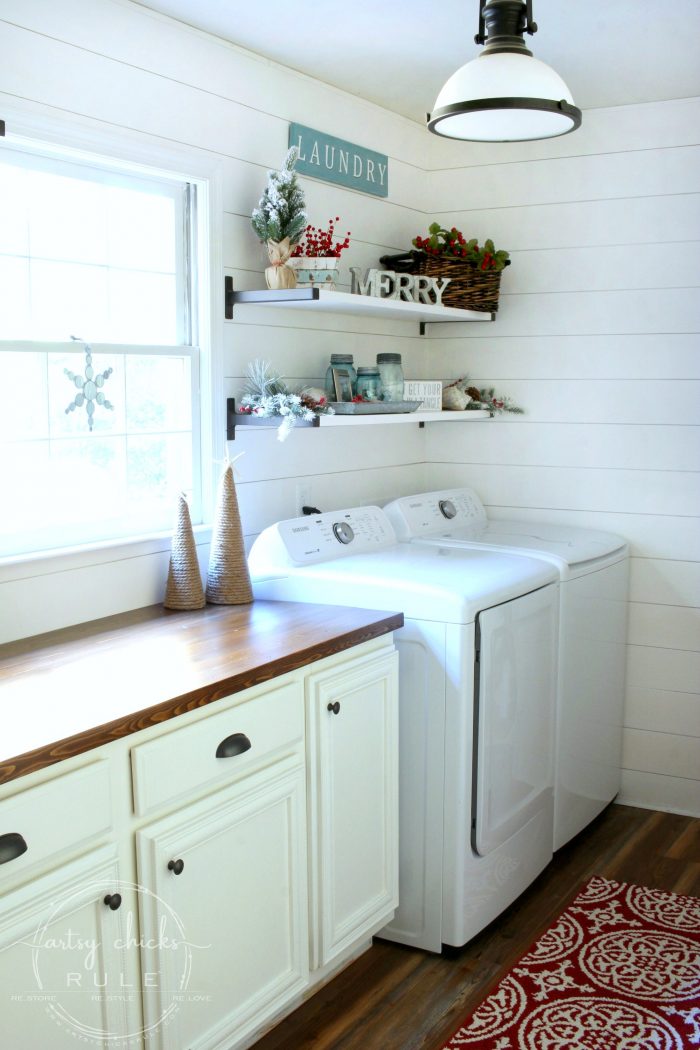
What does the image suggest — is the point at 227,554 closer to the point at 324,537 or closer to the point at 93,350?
the point at 324,537

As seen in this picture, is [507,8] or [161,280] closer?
[507,8]

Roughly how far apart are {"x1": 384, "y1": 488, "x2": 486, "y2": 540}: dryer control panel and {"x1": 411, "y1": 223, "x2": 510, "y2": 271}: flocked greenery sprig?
0.80 m

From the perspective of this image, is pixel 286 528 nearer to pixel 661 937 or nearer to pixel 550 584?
pixel 550 584

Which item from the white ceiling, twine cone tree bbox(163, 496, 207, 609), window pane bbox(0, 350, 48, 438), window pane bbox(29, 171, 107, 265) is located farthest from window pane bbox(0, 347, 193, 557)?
the white ceiling

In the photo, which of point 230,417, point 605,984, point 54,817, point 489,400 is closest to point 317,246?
point 230,417

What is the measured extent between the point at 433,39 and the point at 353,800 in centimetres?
201

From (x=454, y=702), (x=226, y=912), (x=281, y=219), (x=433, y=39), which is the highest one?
(x=433, y=39)

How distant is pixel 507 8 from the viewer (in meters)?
2.27

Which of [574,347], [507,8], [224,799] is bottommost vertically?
[224,799]

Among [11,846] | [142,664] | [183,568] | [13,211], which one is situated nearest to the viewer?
[11,846]

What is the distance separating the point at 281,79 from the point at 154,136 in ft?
2.01

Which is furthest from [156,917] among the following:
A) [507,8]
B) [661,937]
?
[507,8]

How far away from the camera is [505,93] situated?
2150 millimetres

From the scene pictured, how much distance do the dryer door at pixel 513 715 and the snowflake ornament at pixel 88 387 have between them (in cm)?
A: 109
